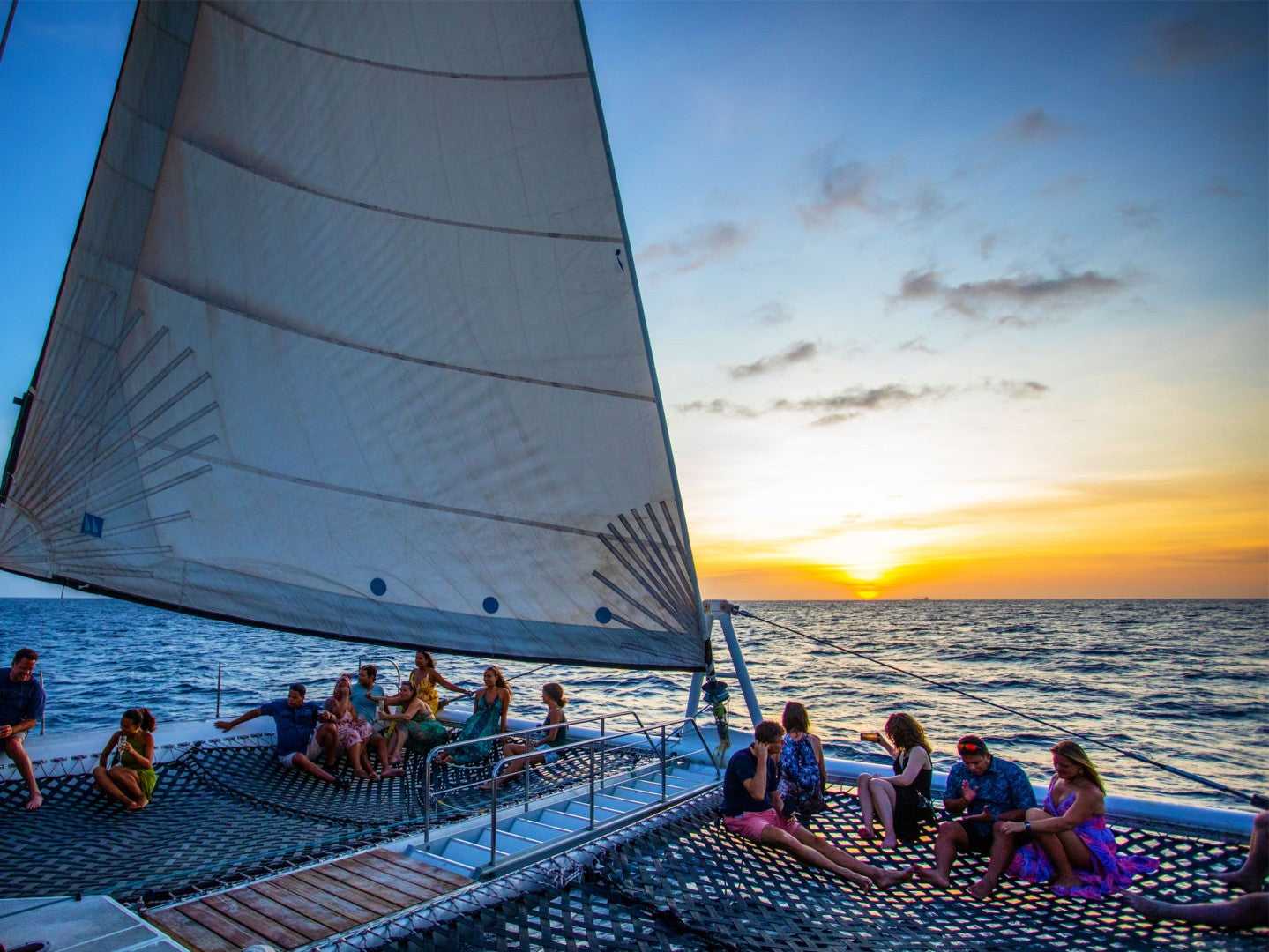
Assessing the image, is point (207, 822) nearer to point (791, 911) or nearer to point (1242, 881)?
point (791, 911)

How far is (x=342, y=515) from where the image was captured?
22.2ft

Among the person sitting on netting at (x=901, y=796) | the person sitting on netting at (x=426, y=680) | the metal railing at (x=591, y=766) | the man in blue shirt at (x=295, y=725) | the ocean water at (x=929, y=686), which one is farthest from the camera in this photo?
the ocean water at (x=929, y=686)

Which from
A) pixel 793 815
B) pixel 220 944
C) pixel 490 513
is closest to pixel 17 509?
pixel 490 513

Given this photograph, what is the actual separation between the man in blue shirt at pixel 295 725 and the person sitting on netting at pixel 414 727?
0.77m

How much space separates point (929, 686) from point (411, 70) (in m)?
33.6

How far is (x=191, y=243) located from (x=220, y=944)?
5466 mm

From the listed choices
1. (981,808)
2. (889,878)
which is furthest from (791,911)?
(981,808)

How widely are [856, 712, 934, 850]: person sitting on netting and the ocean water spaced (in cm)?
81

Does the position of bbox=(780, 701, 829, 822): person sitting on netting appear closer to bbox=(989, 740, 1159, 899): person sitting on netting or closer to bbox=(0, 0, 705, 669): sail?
bbox=(0, 0, 705, 669): sail

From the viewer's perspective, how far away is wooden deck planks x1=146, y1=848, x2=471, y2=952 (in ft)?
13.4

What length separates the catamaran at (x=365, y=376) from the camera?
6402 mm

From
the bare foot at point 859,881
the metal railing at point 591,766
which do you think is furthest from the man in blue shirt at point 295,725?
the bare foot at point 859,881

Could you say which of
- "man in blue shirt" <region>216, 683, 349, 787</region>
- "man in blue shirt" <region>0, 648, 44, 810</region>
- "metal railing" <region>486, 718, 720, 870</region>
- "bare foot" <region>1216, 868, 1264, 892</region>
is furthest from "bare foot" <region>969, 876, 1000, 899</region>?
"man in blue shirt" <region>0, 648, 44, 810</region>

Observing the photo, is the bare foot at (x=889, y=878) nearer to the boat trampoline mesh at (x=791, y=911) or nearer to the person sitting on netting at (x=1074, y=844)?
the boat trampoline mesh at (x=791, y=911)
